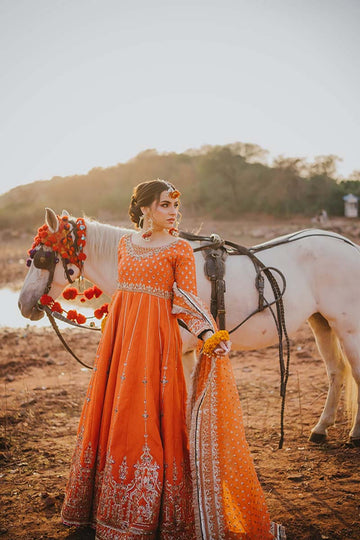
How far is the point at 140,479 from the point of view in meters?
2.29

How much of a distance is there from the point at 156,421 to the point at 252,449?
1.89 meters

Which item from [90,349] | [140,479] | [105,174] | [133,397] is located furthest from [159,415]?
[105,174]

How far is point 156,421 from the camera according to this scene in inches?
93.7

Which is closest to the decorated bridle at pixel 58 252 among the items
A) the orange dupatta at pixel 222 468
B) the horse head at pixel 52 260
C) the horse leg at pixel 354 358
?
the horse head at pixel 52 260

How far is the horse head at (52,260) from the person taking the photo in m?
3.57

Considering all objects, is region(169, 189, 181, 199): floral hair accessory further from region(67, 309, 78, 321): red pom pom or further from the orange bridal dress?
region(67, 309, 78, 321): red pom pom

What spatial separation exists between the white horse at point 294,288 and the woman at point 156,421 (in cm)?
96

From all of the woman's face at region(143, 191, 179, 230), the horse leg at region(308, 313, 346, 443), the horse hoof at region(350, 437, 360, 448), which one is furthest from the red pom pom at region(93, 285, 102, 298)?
the horse hoof at region(350, 437, 360, 448)

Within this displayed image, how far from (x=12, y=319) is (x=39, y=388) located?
5.25 m

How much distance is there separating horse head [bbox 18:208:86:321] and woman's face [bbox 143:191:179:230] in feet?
4.07

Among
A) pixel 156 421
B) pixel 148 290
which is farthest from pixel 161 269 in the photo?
pixel 156 421

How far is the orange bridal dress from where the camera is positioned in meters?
2.29

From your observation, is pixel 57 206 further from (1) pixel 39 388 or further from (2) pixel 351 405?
(2) pixel 351 405

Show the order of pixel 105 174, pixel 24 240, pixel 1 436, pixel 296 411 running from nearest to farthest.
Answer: pixel 1 436, pixel 296 411, pixel 24 240, pixel 105 174
